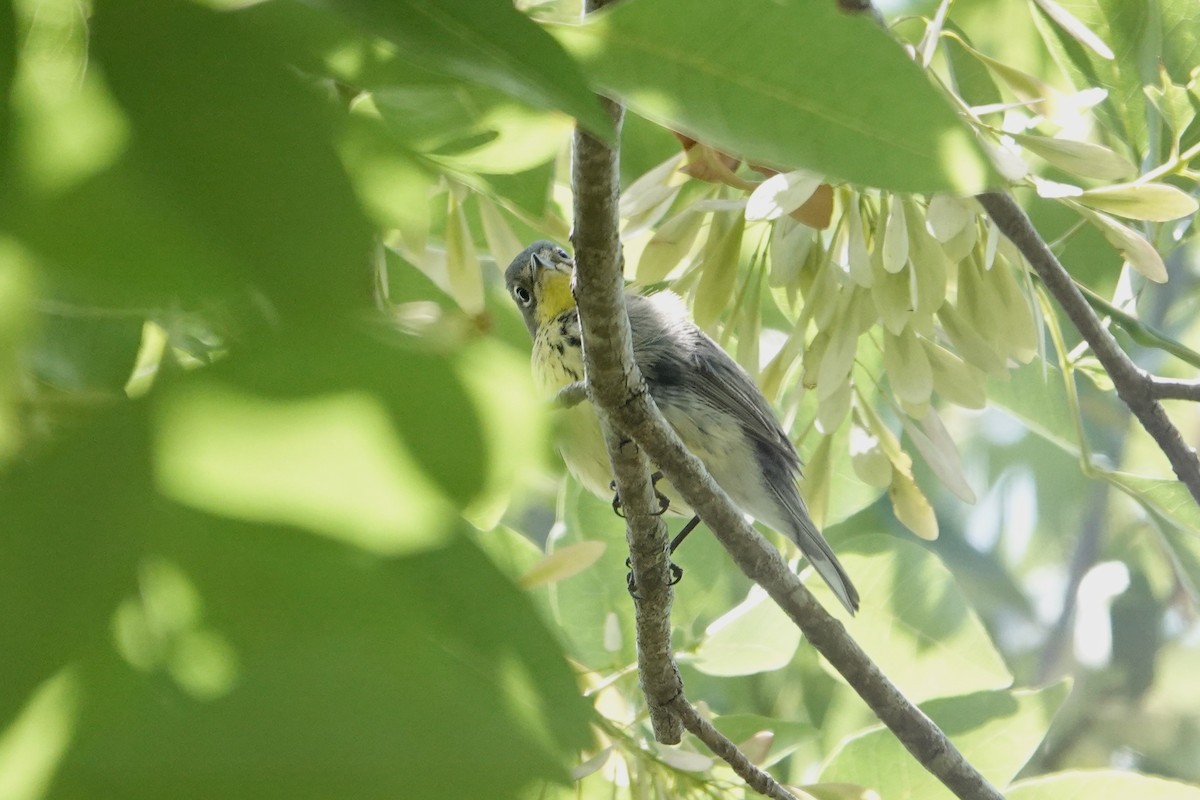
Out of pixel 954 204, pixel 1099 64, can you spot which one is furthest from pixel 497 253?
pixel 1099 64

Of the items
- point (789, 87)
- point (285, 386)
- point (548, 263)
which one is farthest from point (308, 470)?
point (548, 263)

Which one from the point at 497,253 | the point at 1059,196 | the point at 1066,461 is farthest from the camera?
the point at 1066,461

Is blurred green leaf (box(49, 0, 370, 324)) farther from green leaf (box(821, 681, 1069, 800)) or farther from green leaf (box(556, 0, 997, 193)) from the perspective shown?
green leaf (box(821, 681, 1069, 800))

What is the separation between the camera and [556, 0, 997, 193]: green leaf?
260 mm

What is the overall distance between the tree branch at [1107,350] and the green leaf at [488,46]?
3.98ft

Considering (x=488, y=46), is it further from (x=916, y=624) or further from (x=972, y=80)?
(x=916, y=624)

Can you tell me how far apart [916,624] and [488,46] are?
5.91 feet

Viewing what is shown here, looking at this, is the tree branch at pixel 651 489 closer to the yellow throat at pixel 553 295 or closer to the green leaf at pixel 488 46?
the green leaf at pixel 488 46

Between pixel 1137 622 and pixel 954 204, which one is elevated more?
pixel 954 204

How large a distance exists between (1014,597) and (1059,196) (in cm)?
366

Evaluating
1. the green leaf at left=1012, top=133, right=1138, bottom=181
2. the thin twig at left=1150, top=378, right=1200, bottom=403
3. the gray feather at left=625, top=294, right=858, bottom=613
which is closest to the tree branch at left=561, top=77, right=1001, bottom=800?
the green leaf at left=1012, top=133, right=1138, bottom=181

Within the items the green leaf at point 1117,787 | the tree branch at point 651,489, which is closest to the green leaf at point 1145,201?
the tree branch at point 651,489

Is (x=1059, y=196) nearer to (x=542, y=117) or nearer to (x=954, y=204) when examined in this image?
(x=954, y=204)

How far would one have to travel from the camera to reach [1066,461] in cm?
430
